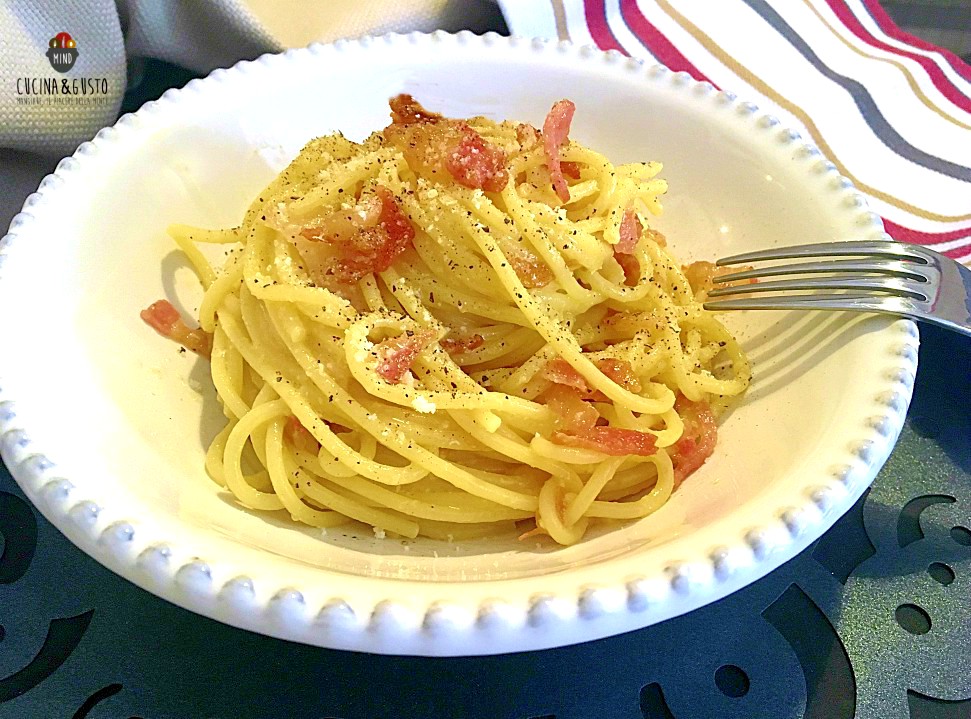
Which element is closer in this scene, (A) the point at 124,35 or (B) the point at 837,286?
(B) the point at 837,286

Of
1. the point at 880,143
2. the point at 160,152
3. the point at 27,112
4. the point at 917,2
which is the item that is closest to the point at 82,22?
the point at 27,112

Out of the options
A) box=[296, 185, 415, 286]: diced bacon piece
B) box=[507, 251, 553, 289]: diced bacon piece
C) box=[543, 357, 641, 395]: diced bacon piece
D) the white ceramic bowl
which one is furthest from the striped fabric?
box=[296, 185, 415, 286]: diced bacon piece

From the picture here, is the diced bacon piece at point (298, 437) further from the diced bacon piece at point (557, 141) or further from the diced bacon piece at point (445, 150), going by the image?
A: the diced bacon piece at point (557, 141)

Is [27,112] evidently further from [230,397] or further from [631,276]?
[631,276]

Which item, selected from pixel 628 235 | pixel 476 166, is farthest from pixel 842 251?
pixel 476 166

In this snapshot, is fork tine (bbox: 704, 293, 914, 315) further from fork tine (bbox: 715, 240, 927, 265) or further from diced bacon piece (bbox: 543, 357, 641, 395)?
diced bacon piece (bbox: 543, 357, 641, 395)

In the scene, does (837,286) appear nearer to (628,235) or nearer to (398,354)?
(628,235)
